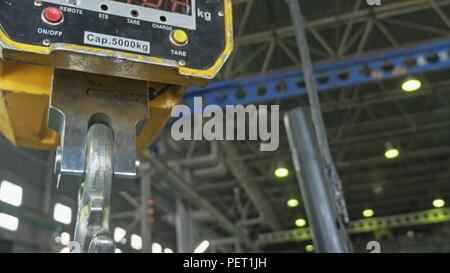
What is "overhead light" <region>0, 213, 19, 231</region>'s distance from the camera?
7230 millimetres

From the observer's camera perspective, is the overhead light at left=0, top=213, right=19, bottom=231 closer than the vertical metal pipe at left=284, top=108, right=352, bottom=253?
No

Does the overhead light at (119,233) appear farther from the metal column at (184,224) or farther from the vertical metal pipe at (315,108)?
the vertical metal pipe at (315,108)

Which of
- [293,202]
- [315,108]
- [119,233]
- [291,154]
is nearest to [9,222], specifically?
[119,233]

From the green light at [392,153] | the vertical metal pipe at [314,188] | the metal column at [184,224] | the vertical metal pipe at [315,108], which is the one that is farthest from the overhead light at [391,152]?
the vertical metal pipe at [314,188]

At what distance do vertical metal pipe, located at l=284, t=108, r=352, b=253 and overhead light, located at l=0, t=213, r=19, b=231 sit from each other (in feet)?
21.3

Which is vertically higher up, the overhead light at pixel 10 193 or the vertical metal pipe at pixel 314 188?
the overhead light at pixel 10 193

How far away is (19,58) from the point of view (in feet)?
2.77

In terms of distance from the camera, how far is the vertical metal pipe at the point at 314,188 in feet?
5.08

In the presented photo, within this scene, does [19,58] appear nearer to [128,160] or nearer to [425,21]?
[128,160]

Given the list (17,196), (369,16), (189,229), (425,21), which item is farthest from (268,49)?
(17,196)

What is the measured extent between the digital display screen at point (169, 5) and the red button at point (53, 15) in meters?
0.12

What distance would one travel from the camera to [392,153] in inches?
314

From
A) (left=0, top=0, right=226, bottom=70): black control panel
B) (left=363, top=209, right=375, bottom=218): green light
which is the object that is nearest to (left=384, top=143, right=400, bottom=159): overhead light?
(left=363, top=209, right=375, bottom=218): green light

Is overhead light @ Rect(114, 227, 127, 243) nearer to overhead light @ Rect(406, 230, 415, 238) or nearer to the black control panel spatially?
overhead light @ Rect(406, 230, 415, 238)
